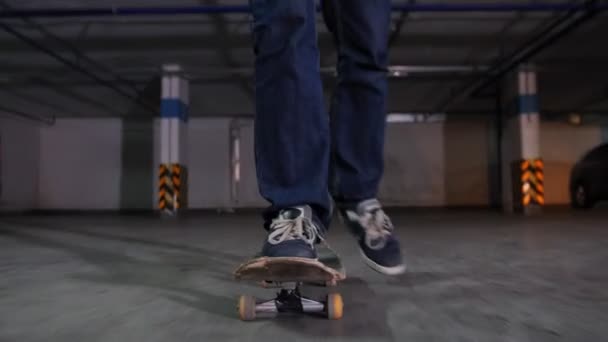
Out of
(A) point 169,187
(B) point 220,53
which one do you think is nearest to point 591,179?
(B) point 220,53

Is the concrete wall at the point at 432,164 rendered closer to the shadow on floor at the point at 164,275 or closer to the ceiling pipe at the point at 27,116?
the ceiling pipe at the point at 27,116

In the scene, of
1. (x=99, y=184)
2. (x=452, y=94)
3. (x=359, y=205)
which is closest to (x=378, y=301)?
(x=359, y=205)

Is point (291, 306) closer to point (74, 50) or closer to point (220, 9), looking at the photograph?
point (220, 9)

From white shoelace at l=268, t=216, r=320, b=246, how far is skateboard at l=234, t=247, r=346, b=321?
0.06 metres

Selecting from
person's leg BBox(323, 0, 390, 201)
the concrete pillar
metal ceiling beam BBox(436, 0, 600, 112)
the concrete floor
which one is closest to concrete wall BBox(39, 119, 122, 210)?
metal ceiling beam BBox(436, 0, 600, 112)

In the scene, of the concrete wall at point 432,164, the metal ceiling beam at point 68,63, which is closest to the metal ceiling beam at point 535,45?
the concrete wall at point 432,164

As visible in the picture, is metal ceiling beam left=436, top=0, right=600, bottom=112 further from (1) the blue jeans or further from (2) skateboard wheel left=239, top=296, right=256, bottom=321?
(2) skateboard wheel left=239, top=296, right=256, bottom=321

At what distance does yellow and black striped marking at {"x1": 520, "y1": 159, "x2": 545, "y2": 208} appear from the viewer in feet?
29.0

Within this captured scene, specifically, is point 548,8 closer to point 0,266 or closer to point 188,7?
point 188,7

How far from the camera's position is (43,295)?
1.38m

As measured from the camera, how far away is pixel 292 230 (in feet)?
3.47

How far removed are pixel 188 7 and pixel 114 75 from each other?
4093 millimetres

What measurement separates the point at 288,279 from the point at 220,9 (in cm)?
568

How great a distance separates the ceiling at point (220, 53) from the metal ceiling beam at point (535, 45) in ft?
0.37
